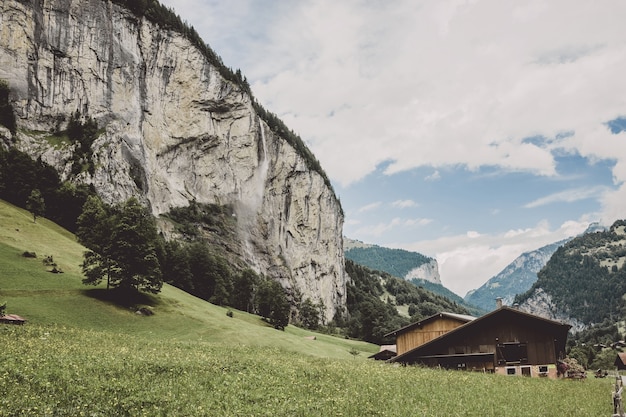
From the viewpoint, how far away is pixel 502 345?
36.5 metres

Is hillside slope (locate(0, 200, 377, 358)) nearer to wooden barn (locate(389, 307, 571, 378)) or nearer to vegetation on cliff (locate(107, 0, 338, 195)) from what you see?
wooden barn (locate(389, 307, 571, 378))

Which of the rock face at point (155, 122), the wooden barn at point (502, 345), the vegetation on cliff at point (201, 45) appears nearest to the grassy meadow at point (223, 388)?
the wooden barn at point (502, 345)

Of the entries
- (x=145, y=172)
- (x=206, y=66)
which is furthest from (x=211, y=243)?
(x=206, y=66)

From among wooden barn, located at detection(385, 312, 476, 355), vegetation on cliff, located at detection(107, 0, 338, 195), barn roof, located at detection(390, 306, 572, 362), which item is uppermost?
vegetation on cliff, located at detection(107, 0, 338, 195)

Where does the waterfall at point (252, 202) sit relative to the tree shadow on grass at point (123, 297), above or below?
above

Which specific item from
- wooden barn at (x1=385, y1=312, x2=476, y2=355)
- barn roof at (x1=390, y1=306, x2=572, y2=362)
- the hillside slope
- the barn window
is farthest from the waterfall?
the barn window

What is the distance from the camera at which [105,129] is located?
124 meters

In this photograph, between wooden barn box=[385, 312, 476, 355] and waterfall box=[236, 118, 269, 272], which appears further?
waterfall box=[236, 118, 269, 272]

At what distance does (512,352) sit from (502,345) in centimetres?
97

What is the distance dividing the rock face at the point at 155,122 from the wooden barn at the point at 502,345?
9717 centimetres

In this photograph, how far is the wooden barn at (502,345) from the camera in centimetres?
3556

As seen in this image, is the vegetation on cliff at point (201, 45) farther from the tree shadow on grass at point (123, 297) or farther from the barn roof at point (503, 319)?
the barn roof at point (503, 319)

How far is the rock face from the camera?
389ft

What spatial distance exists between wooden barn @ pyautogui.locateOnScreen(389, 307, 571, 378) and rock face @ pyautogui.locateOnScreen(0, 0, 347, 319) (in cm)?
9717
